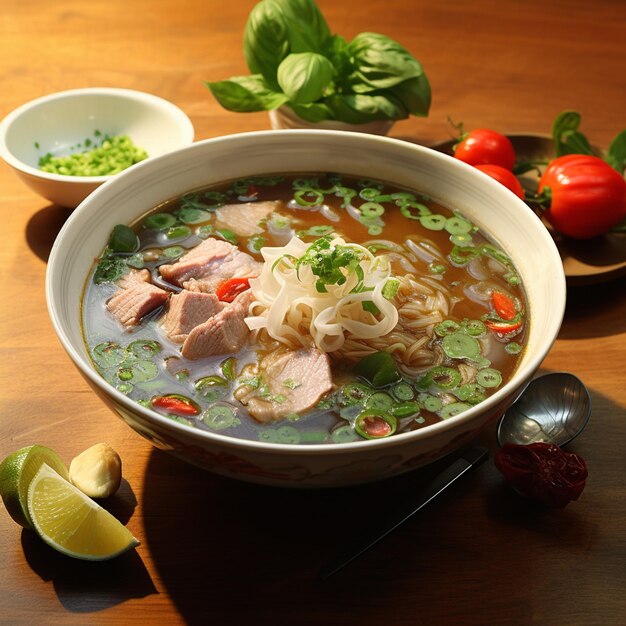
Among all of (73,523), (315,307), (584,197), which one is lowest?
(73,523)

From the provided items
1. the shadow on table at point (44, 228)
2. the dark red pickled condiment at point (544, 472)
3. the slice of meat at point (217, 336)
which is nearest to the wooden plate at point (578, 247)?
the dark red pickled condiment at point (544, 472)

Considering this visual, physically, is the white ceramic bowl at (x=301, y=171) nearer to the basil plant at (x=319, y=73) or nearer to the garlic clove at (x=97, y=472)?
the garlic clove at (x=97, y=472)

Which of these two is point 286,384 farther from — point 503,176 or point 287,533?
point 503,176

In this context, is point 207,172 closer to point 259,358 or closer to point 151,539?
point 259,358

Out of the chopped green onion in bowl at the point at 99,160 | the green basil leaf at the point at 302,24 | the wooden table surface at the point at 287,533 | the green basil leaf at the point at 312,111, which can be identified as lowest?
the wooden table surface at the point at 287,533

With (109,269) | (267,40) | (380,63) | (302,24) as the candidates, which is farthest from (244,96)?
(109,269)

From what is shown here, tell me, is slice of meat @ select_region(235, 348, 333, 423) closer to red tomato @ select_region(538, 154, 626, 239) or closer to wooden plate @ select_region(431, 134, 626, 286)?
wooden plate @ select_region(431, 134, 626, 286)

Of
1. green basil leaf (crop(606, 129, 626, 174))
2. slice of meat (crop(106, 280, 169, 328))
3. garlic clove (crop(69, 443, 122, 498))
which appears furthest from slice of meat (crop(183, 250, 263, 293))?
green basil leaf (crop(606, 129, 626, 174))
